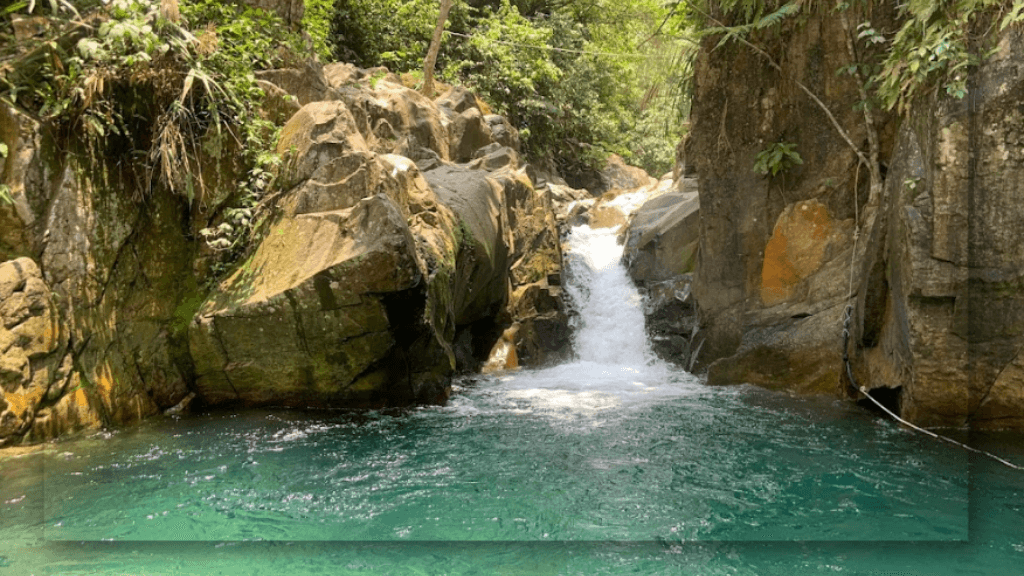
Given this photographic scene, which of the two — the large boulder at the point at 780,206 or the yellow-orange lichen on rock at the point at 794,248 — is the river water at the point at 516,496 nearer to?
the large boulder at the point at 780,206

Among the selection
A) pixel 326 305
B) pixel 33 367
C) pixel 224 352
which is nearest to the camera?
pixel 33 367

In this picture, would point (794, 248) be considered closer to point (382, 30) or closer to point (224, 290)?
point (224, 290)

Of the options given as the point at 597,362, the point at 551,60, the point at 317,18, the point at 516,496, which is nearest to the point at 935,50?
the point at 516,496

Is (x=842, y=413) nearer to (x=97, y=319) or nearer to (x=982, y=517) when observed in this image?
(x=982, y=517)

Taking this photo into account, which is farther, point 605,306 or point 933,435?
point 605,306

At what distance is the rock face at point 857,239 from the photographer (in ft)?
21.0

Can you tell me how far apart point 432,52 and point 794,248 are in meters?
9.96

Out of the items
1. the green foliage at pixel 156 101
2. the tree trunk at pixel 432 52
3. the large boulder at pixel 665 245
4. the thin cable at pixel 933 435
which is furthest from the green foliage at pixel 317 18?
the thin cable at pixel 933 435

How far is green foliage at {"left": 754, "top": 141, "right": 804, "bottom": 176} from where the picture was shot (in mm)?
9172

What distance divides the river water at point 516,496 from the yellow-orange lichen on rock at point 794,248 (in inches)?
78.6

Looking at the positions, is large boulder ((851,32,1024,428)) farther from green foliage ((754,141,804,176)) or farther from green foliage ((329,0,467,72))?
green foliage ((329,0,467,72))

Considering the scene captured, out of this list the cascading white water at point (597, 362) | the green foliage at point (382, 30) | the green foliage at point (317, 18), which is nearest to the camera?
the cascading white water at point (597, 362)

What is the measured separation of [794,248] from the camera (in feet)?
30.6

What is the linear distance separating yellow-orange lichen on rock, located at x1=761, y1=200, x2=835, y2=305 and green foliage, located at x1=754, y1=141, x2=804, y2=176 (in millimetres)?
529
